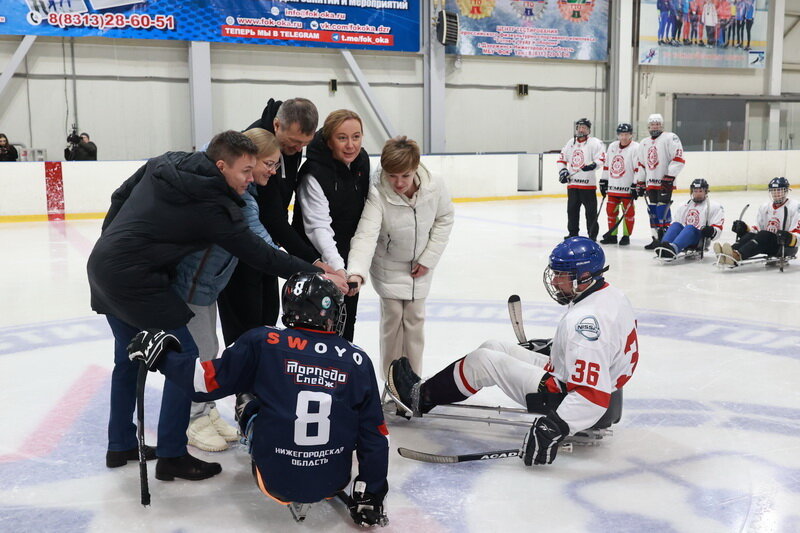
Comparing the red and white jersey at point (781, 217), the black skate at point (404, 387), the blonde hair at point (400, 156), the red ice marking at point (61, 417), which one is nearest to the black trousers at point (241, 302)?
the black skate at point (404, 387)

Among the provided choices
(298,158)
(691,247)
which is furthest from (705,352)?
(691,247)

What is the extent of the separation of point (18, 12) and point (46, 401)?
12.1 metres

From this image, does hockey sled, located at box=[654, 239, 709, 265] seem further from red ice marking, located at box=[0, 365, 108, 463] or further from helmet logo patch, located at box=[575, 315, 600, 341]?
red ice marking, located at box=[0, 365, 108, 463]

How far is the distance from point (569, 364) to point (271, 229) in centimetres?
135

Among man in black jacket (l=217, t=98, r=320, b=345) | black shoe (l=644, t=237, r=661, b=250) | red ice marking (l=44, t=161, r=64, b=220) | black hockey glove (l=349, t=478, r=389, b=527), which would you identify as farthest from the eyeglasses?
red ice marking (l=44, t=161, r=64, b=220)

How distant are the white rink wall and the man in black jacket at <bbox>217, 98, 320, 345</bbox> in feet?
28.6

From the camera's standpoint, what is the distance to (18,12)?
13.9 m

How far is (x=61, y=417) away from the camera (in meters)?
3.73

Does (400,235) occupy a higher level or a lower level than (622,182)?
lower

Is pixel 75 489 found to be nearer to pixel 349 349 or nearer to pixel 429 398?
pixel 349 349

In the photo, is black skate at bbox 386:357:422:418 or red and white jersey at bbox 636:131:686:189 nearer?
black skate at bbox 386:357:422:418

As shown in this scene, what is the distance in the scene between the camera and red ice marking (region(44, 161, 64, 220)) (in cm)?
1219

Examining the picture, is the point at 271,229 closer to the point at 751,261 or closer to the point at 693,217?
the point at 751,261

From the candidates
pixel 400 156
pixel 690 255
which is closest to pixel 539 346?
pixel 400 156
